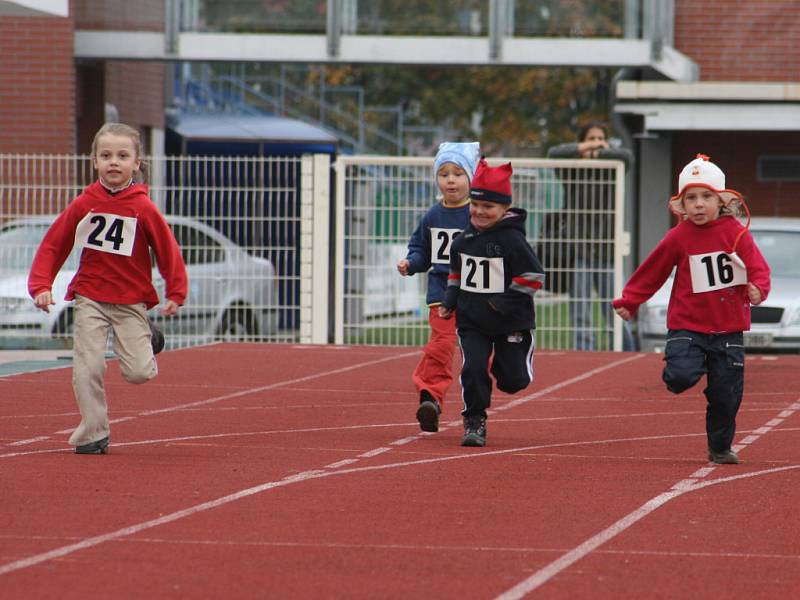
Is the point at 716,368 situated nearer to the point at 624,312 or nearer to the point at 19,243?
the point at 624,312

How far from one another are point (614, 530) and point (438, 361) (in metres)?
3.60

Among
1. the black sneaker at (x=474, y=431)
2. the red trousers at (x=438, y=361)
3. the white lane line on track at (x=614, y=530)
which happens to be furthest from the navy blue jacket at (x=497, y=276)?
the white lane line on track at (x=614, y=530)

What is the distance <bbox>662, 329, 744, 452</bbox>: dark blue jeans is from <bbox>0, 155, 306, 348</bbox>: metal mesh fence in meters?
9.49

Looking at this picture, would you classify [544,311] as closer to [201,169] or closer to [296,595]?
[201,169]

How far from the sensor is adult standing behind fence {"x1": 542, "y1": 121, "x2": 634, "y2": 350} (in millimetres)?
18609

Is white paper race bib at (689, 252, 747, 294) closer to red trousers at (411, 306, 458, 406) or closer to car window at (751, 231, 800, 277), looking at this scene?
red trousers at (411, 306, 458, 406)

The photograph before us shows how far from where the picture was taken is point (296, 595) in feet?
19.7

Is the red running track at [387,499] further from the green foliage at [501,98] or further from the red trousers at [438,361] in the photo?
the green foliage at [501,98]

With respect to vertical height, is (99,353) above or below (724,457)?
above

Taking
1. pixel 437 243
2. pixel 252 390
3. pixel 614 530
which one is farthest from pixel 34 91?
pixel 614 530

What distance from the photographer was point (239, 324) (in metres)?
18.9

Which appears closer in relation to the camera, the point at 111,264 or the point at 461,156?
the point at 111,264

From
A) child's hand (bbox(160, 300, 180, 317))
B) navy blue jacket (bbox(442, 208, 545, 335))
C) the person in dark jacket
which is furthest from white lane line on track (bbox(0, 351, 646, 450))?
child's hand (bbox(160, 300, 180, 317))

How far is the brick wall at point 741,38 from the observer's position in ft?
80.7
